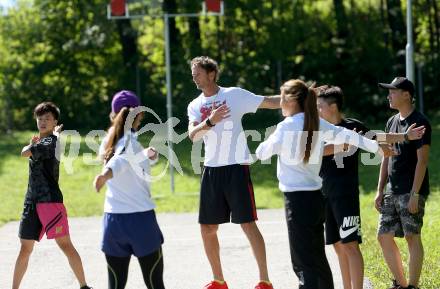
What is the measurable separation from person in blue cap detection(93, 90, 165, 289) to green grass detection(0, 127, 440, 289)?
260cm

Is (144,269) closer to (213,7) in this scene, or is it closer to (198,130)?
(198,130)

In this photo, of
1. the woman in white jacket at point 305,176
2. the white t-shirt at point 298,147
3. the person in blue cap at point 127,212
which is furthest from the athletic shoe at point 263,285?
the person in blue cap at point 127,212

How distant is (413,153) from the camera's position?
23.4ft

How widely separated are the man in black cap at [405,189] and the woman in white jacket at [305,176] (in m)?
0.99

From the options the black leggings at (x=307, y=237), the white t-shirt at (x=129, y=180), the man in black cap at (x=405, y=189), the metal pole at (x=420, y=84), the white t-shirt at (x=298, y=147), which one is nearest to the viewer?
the white t-shirt at (x=129, y=180)

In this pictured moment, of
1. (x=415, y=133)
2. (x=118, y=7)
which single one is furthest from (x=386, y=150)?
(x=118, y=7)

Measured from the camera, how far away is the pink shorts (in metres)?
7.35

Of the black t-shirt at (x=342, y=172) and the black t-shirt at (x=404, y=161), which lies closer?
the black t-shirt at (x=342, y=172)

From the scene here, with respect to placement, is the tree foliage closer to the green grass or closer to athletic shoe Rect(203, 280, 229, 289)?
the green grass

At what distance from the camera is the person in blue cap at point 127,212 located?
5.86m

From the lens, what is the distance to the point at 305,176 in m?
6.15

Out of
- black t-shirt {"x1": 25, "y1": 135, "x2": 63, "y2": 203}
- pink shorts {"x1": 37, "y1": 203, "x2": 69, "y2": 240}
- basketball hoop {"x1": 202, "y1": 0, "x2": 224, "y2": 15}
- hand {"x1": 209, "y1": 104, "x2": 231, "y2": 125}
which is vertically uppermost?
Answer: basketball hoop {"x1": 202, "y1": 0, "x2": 224, "y2": 15}

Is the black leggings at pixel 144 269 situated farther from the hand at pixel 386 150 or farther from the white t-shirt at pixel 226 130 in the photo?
the hand at pixel 386 150

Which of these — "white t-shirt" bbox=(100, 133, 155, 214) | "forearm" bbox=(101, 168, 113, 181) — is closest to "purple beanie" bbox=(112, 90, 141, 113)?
"white t-shirt" bbox=(100, 133, 155, 214)
